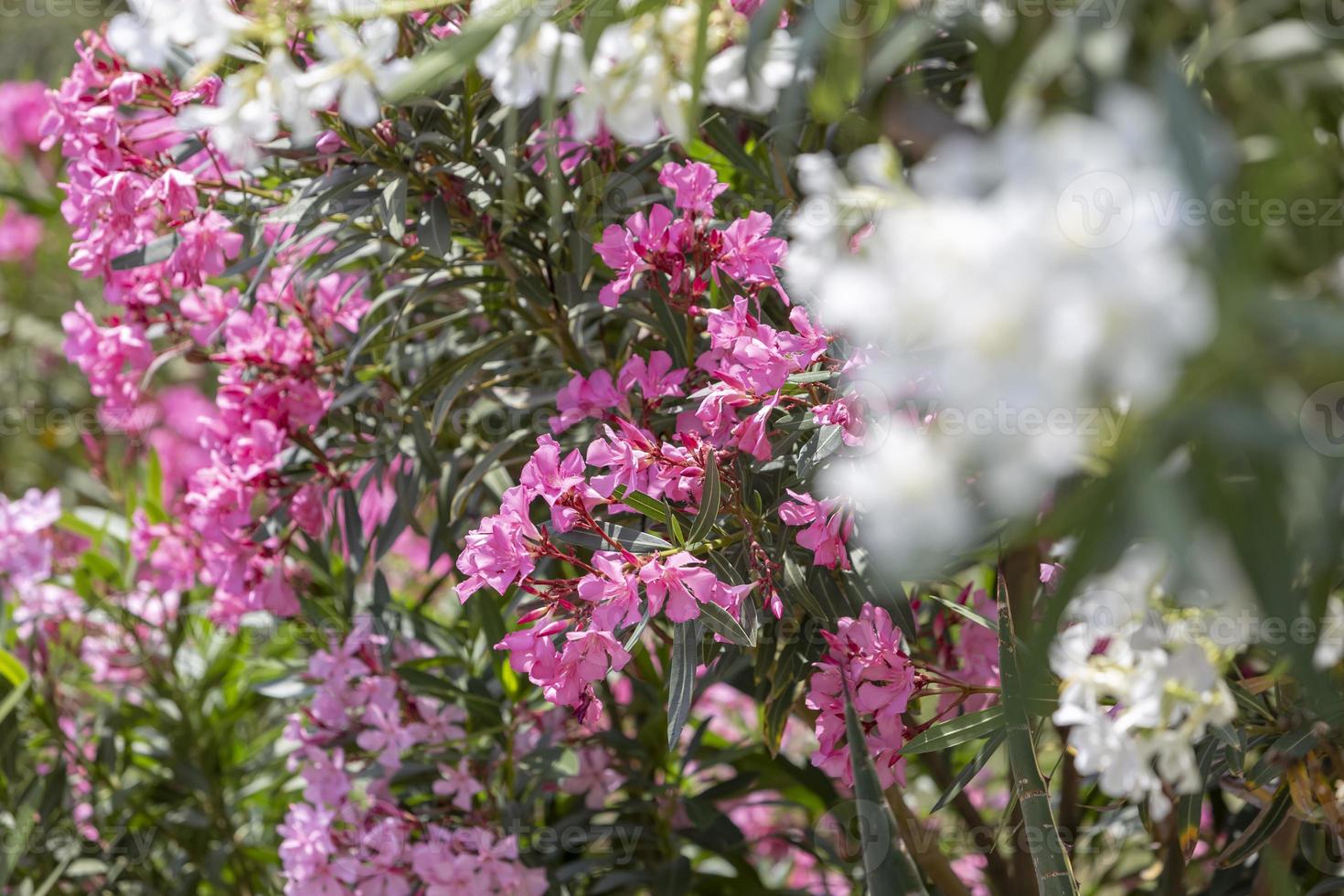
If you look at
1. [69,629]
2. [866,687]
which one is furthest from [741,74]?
[69,629]

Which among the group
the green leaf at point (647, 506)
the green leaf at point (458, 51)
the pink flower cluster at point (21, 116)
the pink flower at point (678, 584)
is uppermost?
the pink flower cluster at point (21, 116)

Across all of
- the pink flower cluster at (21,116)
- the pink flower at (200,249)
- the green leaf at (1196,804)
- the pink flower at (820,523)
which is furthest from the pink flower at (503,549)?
the pink flower cluster at (21,116)

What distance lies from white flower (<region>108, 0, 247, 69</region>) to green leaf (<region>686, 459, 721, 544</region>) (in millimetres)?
434

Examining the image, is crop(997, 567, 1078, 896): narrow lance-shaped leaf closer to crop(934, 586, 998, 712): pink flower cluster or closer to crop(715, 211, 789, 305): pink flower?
crop(934, 586, 998, 712): pink flower cluster

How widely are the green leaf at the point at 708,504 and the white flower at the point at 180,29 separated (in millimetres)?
434

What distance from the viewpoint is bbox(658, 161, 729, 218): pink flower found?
3.26 feet

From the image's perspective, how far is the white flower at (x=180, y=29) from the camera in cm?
61

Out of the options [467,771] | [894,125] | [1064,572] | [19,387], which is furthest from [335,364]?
[19,387]

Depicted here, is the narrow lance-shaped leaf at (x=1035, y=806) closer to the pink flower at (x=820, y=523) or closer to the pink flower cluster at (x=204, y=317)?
the pink flower at (x=820, y=523)

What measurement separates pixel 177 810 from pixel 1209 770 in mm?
1293

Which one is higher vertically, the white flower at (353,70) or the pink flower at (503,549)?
the white flower at (353,70)

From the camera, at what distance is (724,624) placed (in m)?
0.87

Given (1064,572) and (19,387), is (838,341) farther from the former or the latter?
(19,387)

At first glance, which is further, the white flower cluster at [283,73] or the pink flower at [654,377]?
the pink flower at [654,377]
